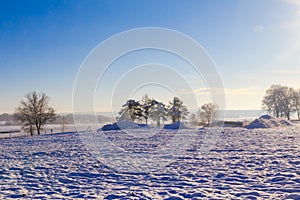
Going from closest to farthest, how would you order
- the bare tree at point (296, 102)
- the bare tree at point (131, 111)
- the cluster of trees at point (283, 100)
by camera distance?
the bare tree at point (131, 111) < the bare tree at point (296, 102) < the cluster of trees at point (283, 100)

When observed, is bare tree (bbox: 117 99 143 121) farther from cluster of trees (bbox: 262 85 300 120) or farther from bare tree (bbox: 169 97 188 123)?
cluster of trees (bbox: 262 85 300 120)

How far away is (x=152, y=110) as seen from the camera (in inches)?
2140

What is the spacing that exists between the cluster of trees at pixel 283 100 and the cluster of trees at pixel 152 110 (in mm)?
24188

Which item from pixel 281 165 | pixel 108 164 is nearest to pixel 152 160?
pixel 108 164

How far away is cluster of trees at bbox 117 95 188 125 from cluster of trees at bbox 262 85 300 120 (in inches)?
952

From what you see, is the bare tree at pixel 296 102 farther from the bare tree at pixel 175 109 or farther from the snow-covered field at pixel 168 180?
the snow-covered field at pixel 168 180

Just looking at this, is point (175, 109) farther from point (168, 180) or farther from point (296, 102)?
point (168, 180)

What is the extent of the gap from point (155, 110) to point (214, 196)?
49993 millimetres

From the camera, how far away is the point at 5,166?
951cm

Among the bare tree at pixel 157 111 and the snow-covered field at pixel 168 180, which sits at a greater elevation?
the bare tree at pixel 157 111

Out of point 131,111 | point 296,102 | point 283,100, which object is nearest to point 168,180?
point 131,111

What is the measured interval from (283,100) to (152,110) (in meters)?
36.0

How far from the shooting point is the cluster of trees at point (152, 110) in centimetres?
4959

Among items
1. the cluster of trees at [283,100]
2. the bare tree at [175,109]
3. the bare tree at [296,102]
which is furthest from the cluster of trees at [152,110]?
the bare tree at [296,102]
